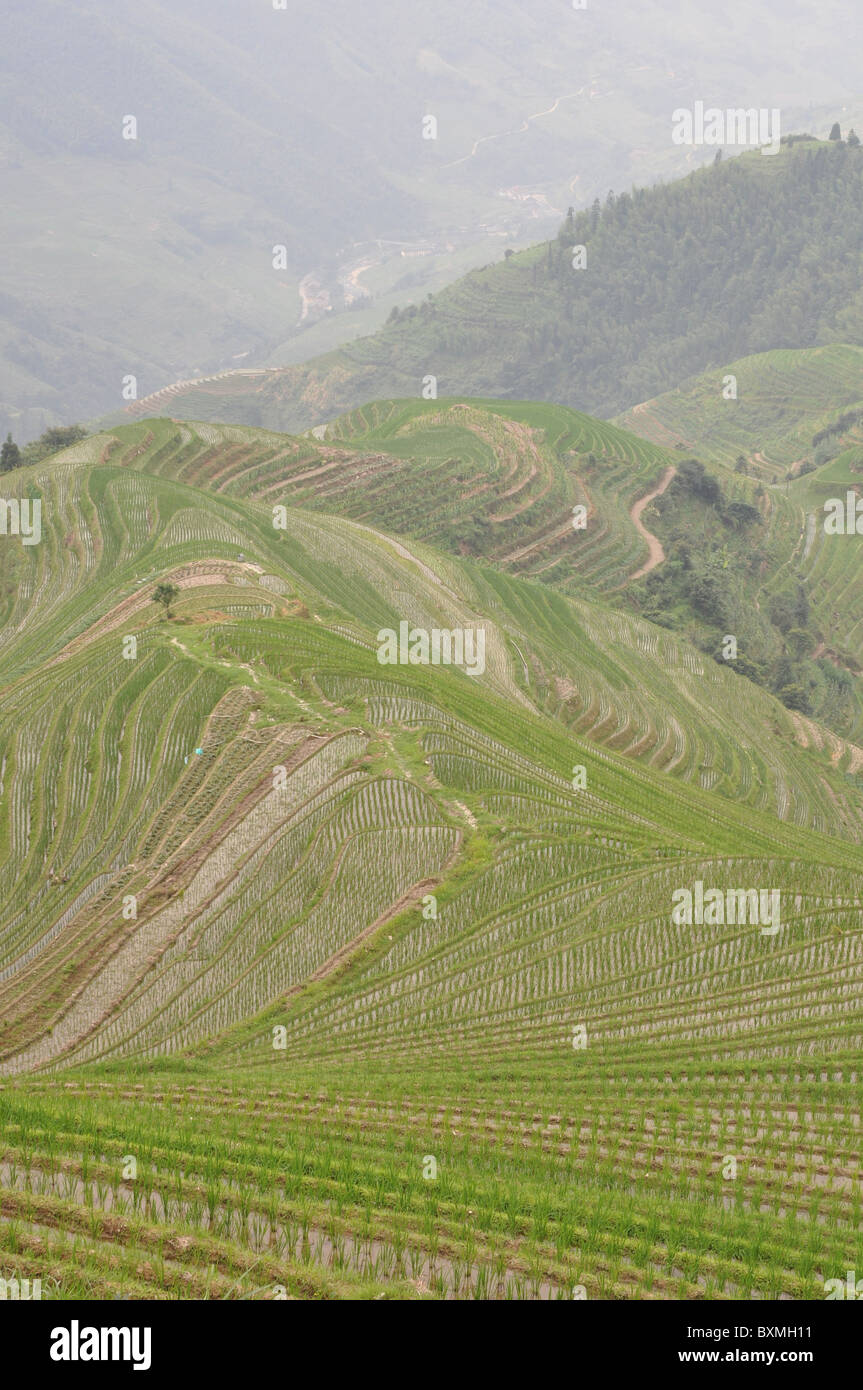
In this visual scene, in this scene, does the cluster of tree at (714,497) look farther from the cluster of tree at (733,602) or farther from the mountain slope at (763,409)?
the mountain slope at (763,409)

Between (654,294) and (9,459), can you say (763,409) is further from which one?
(9,459)

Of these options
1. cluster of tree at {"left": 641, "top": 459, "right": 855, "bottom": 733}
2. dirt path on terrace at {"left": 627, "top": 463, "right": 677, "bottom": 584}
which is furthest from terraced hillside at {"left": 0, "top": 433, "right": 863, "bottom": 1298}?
dirt path on terrace at {"left": 627, "top": 463, "right": 677, "bottom": 584}

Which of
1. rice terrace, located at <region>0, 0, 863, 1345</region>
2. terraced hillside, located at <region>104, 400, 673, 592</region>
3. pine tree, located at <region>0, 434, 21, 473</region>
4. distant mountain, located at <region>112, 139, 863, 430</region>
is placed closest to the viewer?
rice terrace, located at <region>0, 0, 863, 1345</region>

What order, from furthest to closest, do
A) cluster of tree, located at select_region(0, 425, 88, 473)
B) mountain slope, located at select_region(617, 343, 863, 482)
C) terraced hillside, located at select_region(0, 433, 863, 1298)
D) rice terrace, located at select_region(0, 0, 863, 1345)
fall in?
mountain slope, located at select_region(617, 343, 863, 482), cluster of tree, located at select_region(0, 425, 88, 473), rice terrace, located at select_region(0, 0, 863, 1345), terraced hillside, located at select_region(0, 433, 863, 1298)

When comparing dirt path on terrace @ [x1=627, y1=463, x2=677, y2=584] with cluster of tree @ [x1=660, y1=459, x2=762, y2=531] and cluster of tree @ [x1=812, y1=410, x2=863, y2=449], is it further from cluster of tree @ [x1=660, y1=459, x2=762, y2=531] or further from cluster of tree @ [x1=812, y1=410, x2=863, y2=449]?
cluster of tree @ [x1=812, y1=410, x2=863, y2=449]

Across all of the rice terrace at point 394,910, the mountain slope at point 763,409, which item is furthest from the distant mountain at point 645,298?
the rice terrace at point 394,910

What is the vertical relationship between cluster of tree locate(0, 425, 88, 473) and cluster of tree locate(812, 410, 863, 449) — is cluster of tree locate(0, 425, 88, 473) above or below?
below
